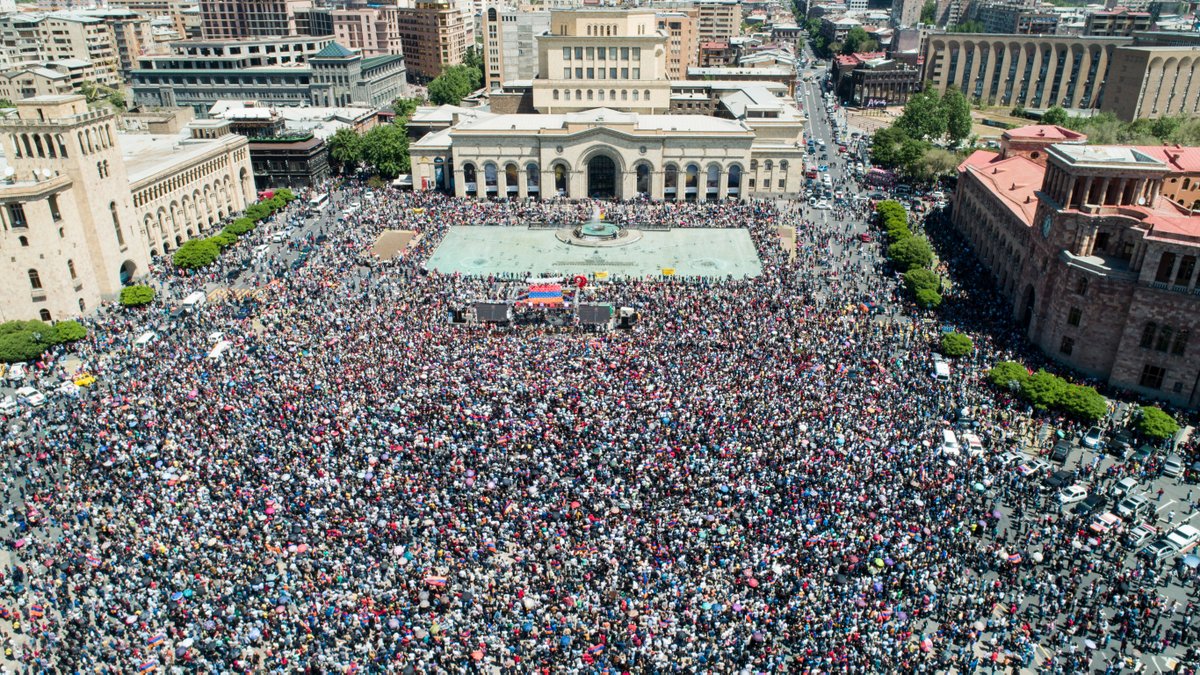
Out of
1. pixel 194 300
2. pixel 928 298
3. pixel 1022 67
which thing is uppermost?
pixel 1022 67

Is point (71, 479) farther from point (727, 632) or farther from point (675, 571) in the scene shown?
point (727, 632)

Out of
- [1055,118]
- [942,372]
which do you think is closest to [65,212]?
[942,372]

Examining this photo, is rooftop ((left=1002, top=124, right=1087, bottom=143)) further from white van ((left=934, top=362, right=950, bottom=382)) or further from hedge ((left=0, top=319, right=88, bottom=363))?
hedge ((left=0, top=319, right=88, bottom=363))

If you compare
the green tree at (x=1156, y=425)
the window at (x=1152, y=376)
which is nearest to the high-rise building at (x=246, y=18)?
the window at (x=1152, y=376)

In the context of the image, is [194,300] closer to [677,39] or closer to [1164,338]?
[1164,338]

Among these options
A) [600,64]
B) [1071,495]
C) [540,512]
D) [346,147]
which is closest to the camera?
[540,512]

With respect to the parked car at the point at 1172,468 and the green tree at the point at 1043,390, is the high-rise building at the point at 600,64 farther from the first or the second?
the parked car at the point at 1172,468

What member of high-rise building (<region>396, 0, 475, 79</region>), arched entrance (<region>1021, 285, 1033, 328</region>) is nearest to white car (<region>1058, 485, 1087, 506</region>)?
arched entrance (<region>1021, 285, 1033, 328</region>)
